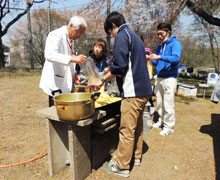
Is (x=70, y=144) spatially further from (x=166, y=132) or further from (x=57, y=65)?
(x=166, y=132)

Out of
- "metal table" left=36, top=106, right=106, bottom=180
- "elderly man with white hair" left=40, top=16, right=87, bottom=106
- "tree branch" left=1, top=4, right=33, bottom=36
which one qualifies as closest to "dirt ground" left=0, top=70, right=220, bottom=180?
"metal table" left=36, top=106, right=106, bottom=180

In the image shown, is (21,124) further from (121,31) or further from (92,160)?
(121,31)

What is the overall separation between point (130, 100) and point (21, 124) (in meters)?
2.72

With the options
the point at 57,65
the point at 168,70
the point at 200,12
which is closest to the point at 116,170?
the point at 57,65

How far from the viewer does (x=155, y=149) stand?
9.13 feet

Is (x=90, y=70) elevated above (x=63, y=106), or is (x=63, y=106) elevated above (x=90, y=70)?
(x=90, y=70)

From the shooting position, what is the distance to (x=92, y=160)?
2154mm

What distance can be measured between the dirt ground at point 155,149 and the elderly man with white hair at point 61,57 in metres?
1.08

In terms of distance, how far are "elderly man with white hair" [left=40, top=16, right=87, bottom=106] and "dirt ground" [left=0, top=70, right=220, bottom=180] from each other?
1076mm

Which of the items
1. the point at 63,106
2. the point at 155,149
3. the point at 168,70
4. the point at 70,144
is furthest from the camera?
the point at 168,70

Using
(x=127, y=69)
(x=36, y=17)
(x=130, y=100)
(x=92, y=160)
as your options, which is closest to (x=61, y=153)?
(x=92, y=160)

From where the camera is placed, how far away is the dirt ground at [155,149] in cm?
216

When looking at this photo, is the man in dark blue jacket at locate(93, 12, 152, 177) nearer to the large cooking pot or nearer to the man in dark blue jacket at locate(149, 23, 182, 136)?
the large cooking pot

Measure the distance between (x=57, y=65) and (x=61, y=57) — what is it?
289mm
